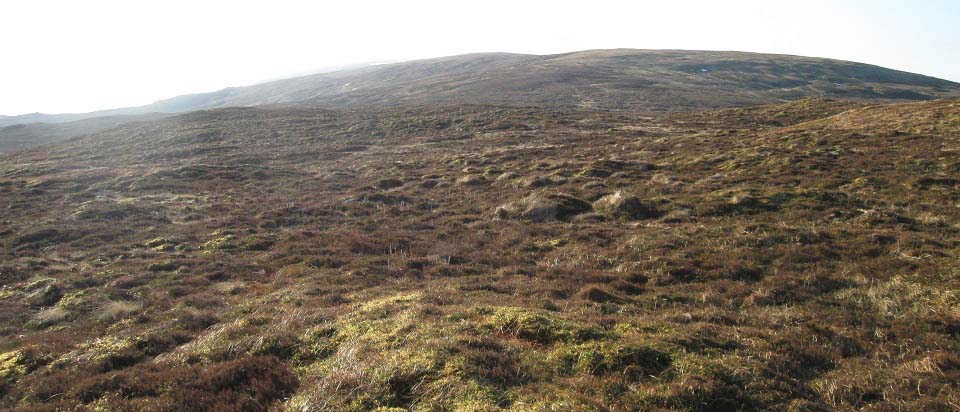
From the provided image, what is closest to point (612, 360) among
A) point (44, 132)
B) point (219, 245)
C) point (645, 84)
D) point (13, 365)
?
point (13, 365)

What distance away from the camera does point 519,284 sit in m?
13.3

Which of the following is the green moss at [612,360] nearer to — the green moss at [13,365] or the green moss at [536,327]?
the green moss at [536,327]

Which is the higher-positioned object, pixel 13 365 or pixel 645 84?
pixel 645 84

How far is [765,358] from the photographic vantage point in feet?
25.1

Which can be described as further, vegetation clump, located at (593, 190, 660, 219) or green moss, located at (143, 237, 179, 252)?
vegetation clump, located at (593, 190, 660, 219)

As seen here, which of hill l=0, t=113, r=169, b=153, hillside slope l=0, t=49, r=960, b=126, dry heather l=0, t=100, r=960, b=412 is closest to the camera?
dry heather l=0, t=100, r=960, b=412

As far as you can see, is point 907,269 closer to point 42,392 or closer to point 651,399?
point 651,399

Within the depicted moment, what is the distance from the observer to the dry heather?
716cm

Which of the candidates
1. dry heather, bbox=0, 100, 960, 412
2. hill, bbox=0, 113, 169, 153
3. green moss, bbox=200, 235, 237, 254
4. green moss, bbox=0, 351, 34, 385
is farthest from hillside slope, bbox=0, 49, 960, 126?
green moss, bbox=0, 351, 34, 385

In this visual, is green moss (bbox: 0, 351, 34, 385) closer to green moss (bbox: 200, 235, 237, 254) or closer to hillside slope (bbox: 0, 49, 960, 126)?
green moss (bbox: 200, 235, 237, 254)

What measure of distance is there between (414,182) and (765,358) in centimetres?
2733

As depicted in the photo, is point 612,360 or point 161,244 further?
point 161,244

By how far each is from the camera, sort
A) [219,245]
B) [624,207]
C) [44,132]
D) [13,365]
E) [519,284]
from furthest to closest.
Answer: [44,132] < [624,207] < [219,245] < [519,284] < [13,365]

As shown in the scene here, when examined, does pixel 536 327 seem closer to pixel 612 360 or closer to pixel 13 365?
pixel 612 360
